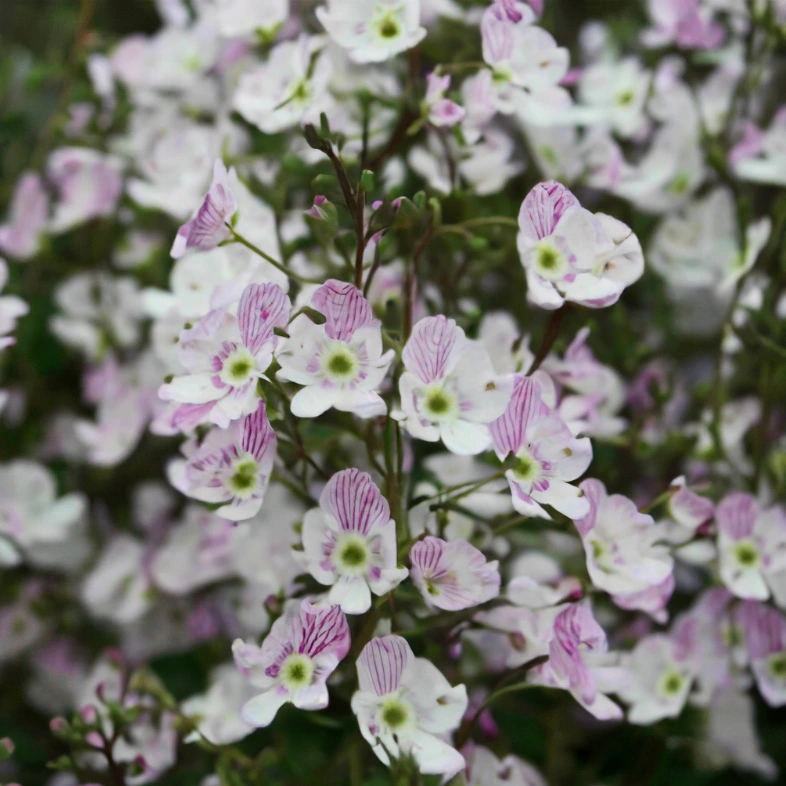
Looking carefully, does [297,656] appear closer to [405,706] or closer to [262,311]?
[405,706]

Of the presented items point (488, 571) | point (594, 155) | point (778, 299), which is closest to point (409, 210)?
point (488, 571)

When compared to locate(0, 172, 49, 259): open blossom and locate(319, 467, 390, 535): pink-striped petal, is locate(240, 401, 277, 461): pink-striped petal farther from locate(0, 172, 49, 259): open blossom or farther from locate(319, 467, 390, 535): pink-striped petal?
locate(0, 172, 49, 259): open blossom

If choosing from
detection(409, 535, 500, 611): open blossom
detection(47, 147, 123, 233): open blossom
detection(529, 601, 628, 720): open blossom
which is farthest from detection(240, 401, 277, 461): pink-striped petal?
detection(47, 147, 123, 233): open blossom

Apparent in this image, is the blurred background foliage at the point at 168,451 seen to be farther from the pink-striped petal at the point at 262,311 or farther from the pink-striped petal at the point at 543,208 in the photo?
the pink-striped petal at the point at 262,311

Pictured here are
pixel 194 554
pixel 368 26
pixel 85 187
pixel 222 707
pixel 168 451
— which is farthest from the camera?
pixel 168 451

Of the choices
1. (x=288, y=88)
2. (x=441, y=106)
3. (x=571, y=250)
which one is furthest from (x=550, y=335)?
(x=288, y=88)

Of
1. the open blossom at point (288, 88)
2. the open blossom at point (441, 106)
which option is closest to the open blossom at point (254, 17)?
the open blossom at point (288, 88)
